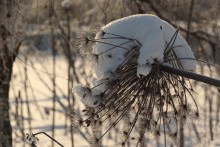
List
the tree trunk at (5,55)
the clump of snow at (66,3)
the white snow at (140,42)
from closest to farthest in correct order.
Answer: the white snow at (140,42) → the tree trunk at (5,55) → the clump of snow at (66,3)

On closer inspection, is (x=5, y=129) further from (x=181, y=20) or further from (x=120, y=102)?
(x=120, y=102)

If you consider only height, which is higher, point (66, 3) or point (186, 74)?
point (66, 3)

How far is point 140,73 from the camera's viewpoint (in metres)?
1.52

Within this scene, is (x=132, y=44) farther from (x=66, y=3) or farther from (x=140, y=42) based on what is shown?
(x=66, y=3)

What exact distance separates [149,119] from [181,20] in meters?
2.94

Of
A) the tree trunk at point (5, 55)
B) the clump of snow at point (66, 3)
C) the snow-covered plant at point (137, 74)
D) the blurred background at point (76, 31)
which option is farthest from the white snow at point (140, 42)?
the clump of snow at point (66, 3)

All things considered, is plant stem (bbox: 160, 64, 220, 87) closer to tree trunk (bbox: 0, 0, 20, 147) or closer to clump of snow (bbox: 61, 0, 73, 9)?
tree trunk (bbox: 0, 0, 20, 147)

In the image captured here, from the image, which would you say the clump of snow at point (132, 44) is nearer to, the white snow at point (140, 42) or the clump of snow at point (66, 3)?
the white snow at point (140, 42)

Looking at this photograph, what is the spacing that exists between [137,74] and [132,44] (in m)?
0.14

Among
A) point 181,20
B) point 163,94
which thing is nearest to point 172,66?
point 163,94

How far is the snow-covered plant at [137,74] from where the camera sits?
62.6 inches

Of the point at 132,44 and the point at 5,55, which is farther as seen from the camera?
the point at 5,55

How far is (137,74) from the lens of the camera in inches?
60.7

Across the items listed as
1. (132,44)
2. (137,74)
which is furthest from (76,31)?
(137,74)
